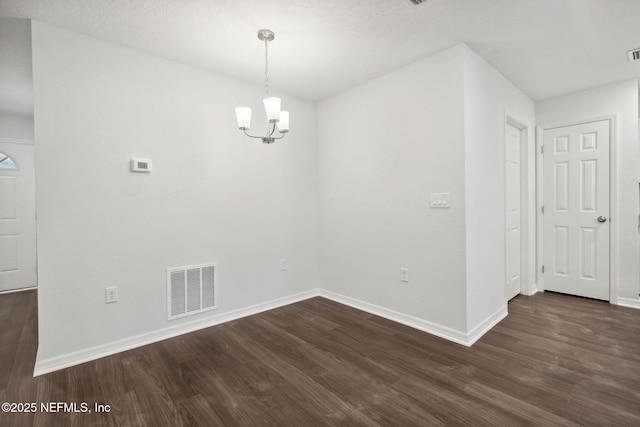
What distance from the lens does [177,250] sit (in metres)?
2.83

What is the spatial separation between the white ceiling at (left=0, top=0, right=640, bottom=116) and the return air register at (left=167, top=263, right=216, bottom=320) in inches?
81.1

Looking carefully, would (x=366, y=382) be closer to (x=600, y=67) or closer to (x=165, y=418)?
(x=165, y=418)

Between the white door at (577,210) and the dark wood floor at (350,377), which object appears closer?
the dark wood floor at (350,377)

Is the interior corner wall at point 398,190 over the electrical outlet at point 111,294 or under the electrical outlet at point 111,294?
over

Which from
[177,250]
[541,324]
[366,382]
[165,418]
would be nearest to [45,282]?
[177,250]

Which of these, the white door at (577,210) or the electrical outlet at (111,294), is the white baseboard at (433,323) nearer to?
the white door at (577,210)

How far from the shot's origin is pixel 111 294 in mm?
2477

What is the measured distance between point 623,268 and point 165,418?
15.8 ft

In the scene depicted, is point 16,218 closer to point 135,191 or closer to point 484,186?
point 135,191

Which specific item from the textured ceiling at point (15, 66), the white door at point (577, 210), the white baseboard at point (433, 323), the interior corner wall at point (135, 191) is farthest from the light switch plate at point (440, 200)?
the textured ceiling at point (15, 66)

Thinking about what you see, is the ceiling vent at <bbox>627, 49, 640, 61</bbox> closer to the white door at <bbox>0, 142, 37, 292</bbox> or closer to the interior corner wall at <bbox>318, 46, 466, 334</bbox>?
the interior corner wall at <bbox>318, 46, 466, 334</bbox>

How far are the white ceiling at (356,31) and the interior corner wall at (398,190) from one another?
36 cm

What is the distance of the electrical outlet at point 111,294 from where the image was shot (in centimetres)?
246

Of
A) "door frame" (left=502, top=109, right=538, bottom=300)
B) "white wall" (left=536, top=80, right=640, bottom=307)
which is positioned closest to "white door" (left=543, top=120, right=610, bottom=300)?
"white wall" (left=536, top=80, right=640, bottom=307)
